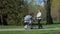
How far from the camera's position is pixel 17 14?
117 ft

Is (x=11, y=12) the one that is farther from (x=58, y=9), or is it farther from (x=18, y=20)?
(x=58, y=9)

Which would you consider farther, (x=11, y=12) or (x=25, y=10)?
(x=25, y=10)

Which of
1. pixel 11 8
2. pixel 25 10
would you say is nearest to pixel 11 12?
pixel 11 8

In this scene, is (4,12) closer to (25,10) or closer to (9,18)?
(9,18)

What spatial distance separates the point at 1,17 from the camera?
119 ft

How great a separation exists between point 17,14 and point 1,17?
2.70 metres

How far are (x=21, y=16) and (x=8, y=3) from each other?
2.90 m

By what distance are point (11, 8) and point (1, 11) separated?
1.81m

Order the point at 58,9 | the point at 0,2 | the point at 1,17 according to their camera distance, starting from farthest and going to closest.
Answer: the point at 58,9
the point at 1,17
the point at 0,2

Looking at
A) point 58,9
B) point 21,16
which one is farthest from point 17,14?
point 58,9

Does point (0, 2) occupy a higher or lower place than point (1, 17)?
higher

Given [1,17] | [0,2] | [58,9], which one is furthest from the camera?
[58,9]

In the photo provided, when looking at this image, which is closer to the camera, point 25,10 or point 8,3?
point 8,3

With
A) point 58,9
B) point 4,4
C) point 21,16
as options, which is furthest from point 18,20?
point 58,9
